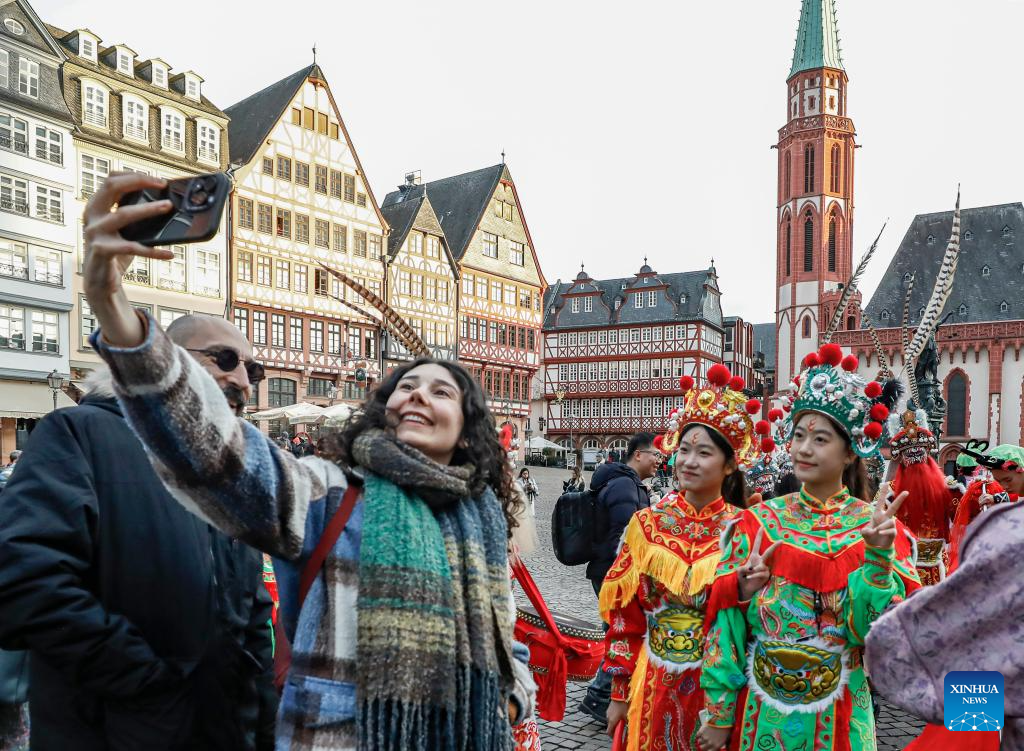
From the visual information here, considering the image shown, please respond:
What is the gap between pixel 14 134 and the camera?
23562 millimetres

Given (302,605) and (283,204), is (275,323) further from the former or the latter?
(302,605)

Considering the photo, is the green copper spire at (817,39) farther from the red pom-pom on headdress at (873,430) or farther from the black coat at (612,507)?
the red pom-pom on headdress at (873,430)

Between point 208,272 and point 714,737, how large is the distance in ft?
92.3

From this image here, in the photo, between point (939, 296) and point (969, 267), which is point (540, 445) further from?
point (939, 296)

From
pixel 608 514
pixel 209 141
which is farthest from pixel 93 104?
pixel 608 514

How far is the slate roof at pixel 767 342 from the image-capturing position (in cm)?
7434

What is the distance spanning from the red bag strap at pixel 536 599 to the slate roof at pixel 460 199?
33.9 m

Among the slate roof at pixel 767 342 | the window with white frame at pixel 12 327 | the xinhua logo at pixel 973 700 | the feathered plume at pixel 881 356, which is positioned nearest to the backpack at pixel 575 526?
the feathered plume at pixel 881 356

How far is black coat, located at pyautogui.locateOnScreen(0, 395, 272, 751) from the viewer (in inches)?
80.0

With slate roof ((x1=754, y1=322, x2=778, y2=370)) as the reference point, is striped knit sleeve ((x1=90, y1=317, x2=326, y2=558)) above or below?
below

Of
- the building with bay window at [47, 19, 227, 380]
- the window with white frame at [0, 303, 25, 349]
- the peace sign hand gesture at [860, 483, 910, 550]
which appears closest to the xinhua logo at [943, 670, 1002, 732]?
the peace sign hand gesture at [860, 483, 910, 550]

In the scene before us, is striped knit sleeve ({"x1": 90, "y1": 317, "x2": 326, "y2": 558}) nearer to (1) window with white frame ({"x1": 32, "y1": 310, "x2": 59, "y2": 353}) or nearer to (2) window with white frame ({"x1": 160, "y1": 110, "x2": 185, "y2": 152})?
(1) window with white frame ({"x1": 32, "y1": 310, "x2": 59, "y2": 353})

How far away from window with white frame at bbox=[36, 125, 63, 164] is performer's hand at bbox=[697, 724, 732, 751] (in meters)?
27.3

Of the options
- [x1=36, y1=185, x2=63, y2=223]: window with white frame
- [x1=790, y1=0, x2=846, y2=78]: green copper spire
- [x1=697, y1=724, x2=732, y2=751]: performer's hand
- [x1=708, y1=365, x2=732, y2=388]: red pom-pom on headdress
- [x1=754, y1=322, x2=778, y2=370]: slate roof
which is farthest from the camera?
[x1=754, y1=322, x2=778, y2=370]: slate roof
